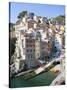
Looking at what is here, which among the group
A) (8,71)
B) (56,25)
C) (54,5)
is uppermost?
(54,5)

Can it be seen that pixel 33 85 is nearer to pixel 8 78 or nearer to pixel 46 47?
pixel 8 78

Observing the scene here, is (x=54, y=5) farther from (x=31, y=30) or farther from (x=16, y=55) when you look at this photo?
(x=16, y=55)

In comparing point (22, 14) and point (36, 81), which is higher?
point (22, 14)

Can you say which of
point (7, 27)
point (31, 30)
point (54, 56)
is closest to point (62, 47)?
point (54, 56)

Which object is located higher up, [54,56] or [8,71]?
[54,56]

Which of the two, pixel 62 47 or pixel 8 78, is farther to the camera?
pixel 62 47

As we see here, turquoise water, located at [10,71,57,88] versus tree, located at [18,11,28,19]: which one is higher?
tree, located at [18,11,28,19]

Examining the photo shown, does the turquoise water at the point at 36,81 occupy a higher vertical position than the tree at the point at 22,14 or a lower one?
lower
